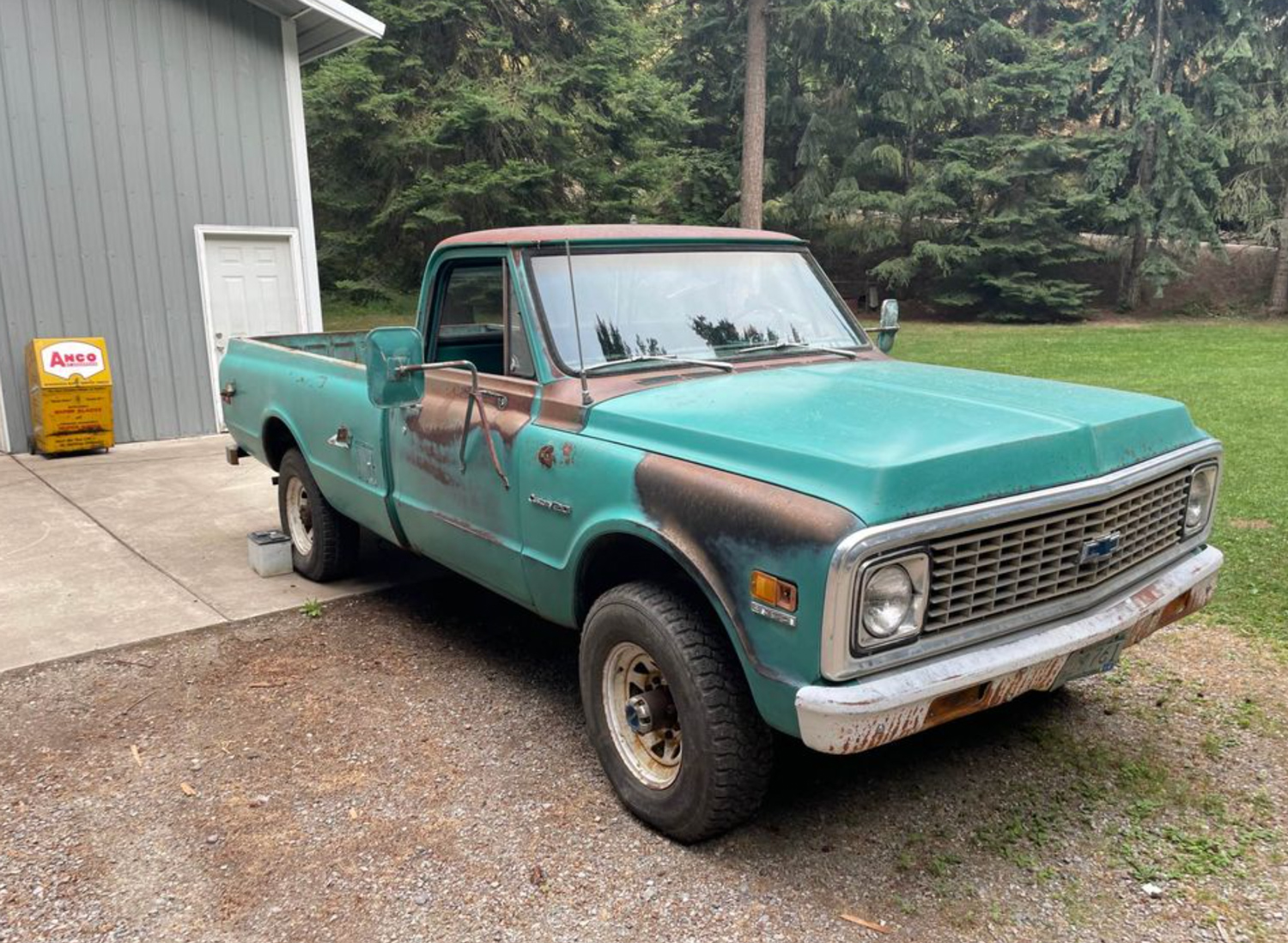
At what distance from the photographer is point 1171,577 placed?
3279mm

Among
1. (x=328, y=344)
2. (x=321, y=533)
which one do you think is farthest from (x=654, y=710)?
(x=328, y=344)

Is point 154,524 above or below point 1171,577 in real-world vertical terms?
below

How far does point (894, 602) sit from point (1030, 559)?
0.52 meters

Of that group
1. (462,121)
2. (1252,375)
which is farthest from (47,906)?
(462,121)

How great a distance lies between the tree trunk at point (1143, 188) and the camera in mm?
22703

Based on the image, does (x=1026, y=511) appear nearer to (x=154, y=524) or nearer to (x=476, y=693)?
(x=476, y=693)

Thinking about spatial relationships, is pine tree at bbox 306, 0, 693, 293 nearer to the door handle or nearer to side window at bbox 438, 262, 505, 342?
side window at bbox 438, 262, 505, 342

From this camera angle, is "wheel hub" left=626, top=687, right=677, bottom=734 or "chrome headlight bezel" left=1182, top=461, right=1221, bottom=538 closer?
"wheel hub" left=626, top=687, right=677, bottom=734

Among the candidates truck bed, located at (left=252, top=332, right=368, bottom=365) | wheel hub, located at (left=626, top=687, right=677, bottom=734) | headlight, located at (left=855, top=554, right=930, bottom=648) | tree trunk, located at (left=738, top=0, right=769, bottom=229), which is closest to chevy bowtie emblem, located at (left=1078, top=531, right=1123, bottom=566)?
headlight, located at (left=855, top=554, right=930, bottom=648)

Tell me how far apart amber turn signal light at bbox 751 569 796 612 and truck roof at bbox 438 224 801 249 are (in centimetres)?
178

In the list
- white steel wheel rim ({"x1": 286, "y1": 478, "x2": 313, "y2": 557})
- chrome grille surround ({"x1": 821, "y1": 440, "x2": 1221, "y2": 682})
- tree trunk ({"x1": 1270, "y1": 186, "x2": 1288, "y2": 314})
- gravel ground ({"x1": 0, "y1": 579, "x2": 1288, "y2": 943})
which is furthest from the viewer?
tree trunk ({"x1": 1270, "y1": 186, "x2": 1288, "y2": 314})

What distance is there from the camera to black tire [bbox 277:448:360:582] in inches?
216

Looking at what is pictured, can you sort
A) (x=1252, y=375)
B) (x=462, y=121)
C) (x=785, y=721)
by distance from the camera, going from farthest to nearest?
(x=462, y=121)
(x=1252, y=375)
(x=785, y=721)

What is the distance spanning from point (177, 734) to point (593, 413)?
213cm
